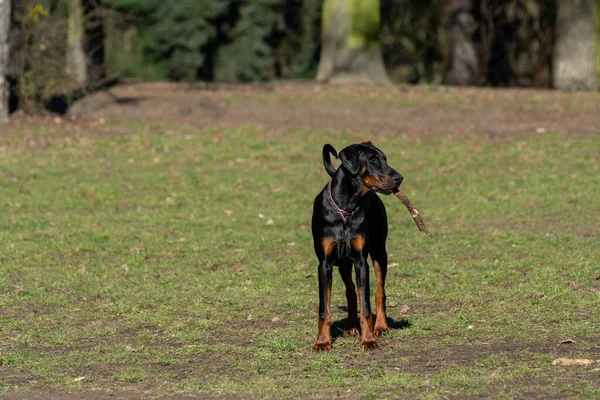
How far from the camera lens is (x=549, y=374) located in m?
7.23

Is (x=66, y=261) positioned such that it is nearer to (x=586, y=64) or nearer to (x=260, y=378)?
(x=260, y=378)

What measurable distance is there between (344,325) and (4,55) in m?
14.0

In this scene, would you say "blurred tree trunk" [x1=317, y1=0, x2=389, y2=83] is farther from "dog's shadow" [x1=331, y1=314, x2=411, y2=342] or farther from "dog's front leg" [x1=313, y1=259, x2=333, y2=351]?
"dog's front leg" [x1=313, y1=259, x2=333, y2=351]

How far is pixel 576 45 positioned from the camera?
87.4 ft

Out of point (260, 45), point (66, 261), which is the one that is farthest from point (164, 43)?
point (66, 261)

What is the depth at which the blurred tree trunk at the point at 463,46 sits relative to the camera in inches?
1184

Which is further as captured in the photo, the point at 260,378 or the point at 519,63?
the point at 519,63

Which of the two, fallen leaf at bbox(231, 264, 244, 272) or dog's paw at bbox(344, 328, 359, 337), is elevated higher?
dog's paw at bbox(344, 328, 359, 337)

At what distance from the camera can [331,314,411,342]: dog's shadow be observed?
8.95m

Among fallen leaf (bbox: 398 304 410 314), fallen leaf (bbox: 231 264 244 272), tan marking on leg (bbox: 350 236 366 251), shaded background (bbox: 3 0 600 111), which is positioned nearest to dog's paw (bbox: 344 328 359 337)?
tan marking on leg (bbox: 350 236 366 251)

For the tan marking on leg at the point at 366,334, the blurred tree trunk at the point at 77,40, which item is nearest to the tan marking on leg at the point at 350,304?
the tan marking on leg at the point at 366,334

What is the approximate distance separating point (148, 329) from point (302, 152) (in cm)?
1111

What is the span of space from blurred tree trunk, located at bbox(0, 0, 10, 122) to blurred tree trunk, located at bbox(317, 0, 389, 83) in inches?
367

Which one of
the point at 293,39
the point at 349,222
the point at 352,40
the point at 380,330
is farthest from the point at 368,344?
the point at 293,39
